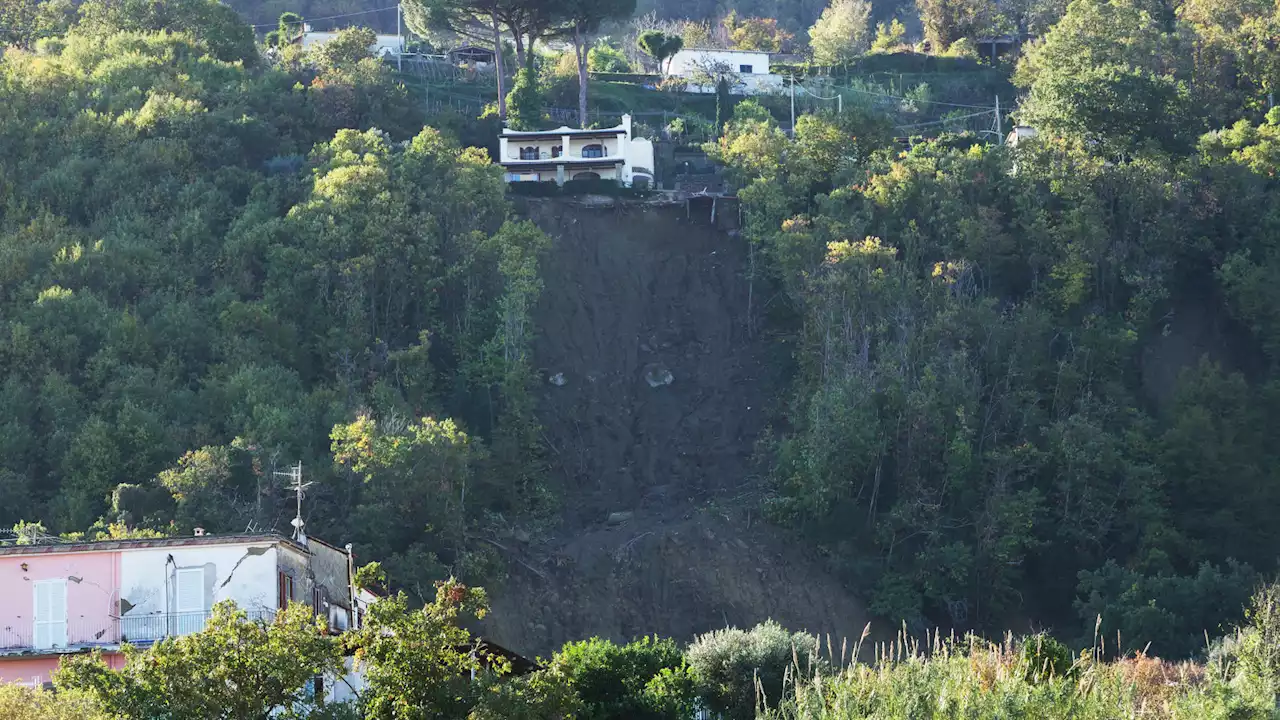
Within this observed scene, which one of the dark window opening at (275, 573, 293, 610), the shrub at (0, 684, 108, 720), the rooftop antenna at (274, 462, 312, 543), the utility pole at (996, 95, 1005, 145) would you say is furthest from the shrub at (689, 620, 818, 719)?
the utility pole at (996, 95, 1005, 145)

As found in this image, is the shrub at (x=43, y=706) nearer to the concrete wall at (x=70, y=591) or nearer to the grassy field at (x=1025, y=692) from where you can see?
the concrete wall at (x=70, y=591)

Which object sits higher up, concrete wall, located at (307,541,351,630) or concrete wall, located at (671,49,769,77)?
concrete wall, located at (671,49,769,77)

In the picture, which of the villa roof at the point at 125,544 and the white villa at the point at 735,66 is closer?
the villa roof at the point at 125,544

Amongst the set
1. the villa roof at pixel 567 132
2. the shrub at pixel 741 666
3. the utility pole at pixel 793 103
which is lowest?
the shrub at pixel 741 666

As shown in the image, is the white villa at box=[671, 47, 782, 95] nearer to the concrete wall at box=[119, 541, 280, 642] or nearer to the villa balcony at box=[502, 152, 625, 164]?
the villa balcony at box=[502, 152, 625, 164]

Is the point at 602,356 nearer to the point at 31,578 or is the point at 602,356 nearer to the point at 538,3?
the point at 538,3

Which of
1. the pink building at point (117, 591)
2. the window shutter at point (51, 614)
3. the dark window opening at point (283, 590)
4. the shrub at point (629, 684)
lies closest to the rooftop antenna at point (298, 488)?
the dark window opening at point (283, 590)

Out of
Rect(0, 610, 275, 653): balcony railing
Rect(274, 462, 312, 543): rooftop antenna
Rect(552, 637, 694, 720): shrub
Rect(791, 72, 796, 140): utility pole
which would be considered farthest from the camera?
Rect(791, 72, 796, 140): utility pole
